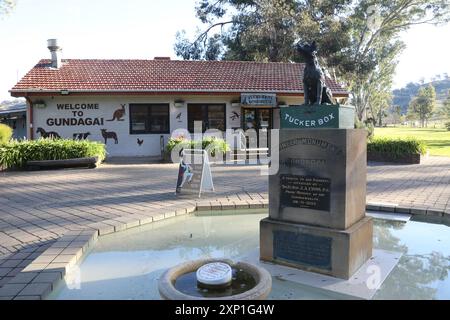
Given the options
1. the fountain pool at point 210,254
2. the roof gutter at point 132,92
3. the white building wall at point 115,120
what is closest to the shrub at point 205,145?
the white building wall at point 115,120

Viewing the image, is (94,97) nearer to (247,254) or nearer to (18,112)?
(18,112)

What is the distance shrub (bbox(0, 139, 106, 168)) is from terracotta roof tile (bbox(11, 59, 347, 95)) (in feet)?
12.2

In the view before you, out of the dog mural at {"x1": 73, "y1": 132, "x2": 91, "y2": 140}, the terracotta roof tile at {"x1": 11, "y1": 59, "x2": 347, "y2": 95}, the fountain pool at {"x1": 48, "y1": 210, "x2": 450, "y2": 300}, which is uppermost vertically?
the terracotta roof tile at {"x1": 11, "y1": 59, "x2": 347, "y2": 95}

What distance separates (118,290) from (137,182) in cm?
644

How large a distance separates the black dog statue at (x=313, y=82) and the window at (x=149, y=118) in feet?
44.4

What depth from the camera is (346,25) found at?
25734mm

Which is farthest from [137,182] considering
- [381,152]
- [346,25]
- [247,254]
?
[346,25]

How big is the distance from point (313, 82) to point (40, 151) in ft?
36.9

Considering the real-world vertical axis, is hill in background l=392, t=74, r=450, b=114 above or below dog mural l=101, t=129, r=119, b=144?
above

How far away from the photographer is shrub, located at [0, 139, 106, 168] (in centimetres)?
1267

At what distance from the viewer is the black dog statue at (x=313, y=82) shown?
414 cm

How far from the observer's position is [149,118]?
682 inches

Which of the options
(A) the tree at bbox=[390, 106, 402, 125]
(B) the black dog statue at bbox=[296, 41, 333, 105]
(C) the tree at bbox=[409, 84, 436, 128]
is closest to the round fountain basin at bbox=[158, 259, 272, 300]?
(B) the black dog statue at bbox=[296, 41, 333, 105]

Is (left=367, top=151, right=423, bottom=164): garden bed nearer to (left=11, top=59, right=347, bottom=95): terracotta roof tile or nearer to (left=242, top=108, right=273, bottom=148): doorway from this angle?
(left=11, top=59, right=347, bottom=95): terracotta roof tile
